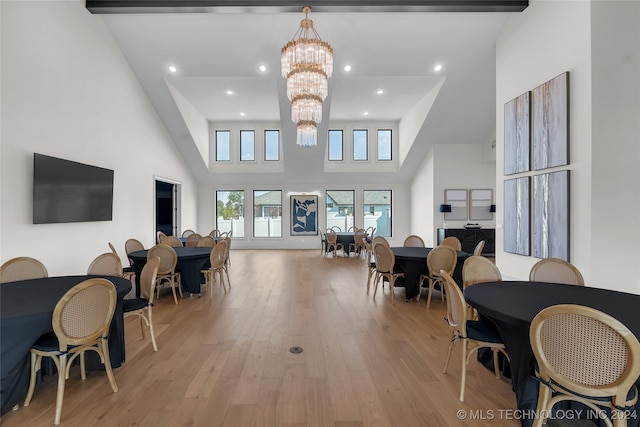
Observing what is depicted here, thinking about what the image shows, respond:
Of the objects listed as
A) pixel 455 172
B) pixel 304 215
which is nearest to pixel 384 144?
pixel 455 172

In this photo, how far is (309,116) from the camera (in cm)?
500

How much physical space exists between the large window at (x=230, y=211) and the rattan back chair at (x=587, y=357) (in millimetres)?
10590

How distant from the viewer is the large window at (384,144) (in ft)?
35.3

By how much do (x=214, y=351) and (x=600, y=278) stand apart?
449 centimetres

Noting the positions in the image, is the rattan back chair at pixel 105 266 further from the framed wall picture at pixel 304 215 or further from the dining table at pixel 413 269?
the framed wall picture at pixel 304 215

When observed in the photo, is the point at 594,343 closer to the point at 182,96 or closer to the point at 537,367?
the point at 537,367

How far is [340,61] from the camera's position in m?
6.40

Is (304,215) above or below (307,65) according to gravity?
below

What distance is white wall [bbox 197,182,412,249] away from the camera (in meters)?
11.1

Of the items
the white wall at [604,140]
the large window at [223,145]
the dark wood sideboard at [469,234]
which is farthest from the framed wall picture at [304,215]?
the white wall at [604,140]

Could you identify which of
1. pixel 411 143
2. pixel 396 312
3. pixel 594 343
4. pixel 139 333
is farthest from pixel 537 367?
pixel 411 143

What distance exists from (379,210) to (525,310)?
9.45 m

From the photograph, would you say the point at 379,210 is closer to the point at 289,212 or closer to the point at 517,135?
the point at 289,212

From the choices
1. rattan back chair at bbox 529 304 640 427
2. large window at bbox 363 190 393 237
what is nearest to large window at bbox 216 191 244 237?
large window at bbox 363 190 393 237
